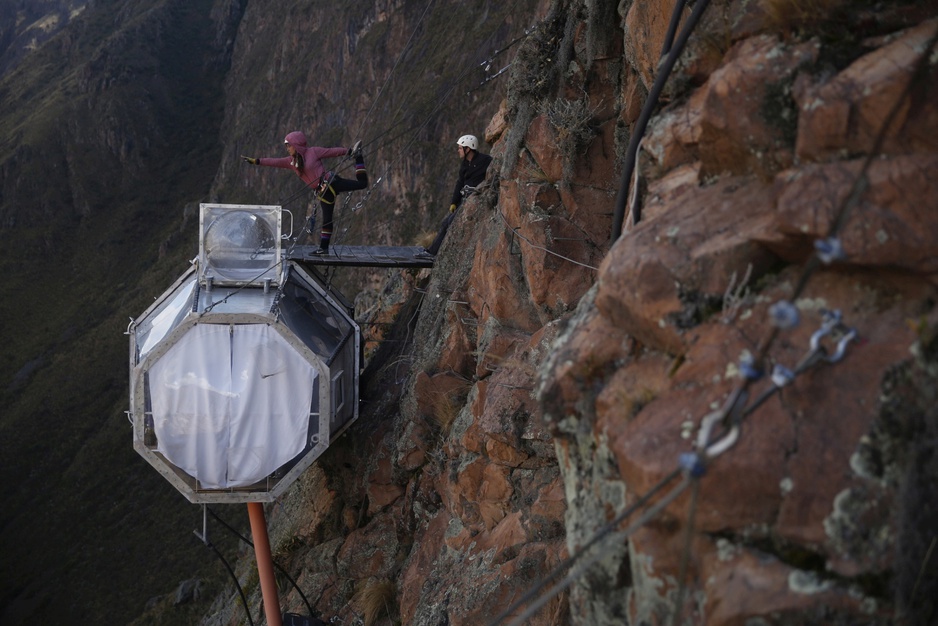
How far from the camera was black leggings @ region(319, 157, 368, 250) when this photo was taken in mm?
11773

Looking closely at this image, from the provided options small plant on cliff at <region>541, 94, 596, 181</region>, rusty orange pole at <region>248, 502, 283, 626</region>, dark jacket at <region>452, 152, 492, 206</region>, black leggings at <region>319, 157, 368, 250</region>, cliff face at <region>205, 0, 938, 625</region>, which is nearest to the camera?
cliff face at <region>205, 0, 938, 625</region>

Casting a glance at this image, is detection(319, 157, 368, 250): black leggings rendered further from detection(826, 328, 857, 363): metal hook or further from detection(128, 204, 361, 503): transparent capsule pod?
detection(826, 328, 857, 363): metal hook

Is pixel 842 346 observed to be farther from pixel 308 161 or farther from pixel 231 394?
pixel 308 161

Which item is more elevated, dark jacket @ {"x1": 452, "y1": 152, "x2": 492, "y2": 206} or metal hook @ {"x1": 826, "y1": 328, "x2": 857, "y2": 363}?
metal hook @ {"x1": 826, "y1": 328, "x2": 857, "y2": 363}

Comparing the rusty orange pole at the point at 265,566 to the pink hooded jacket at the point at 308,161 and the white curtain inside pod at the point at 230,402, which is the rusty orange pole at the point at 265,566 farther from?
the pink hooded jacket at the point at 308,161

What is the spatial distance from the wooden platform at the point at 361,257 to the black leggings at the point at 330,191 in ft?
0.88

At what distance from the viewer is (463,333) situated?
991 cm

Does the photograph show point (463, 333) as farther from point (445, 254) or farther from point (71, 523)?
point (71, 523)

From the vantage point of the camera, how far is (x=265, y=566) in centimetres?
1044

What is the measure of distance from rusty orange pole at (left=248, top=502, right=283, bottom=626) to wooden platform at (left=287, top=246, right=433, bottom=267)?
141 inches

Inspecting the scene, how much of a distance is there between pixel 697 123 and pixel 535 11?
3529 cm

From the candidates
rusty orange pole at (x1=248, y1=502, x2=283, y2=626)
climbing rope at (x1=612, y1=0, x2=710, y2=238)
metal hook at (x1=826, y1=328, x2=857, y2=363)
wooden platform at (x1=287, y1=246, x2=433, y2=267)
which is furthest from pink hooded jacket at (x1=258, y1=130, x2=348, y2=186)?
metal hook at (x1=826, y1=328, x2=857, y2=363)

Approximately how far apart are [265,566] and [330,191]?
17.4ft

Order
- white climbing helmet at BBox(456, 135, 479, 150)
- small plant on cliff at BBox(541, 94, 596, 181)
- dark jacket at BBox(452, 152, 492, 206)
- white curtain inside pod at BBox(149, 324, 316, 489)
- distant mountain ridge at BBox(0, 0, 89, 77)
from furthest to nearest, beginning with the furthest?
distant mountain ridge at BBox(0, 0, 89, 77)
dark jacket at BBox(452, 152, 492, 206)
white climbing helmet at BBox(456, 135, 479, 150)
white curtain inside pod at BBox(149, 324, 316, 489)
small plant on cliff at BBox(541, 94, 596, 181)
